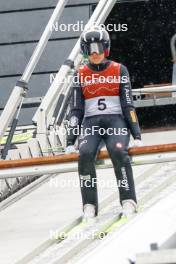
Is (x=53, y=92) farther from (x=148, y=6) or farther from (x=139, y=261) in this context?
(x=139, y=261)

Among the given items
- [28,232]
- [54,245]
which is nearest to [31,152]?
[28,232]

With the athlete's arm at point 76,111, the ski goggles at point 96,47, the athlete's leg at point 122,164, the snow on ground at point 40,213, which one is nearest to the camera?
the athlete's leg at point 122,164

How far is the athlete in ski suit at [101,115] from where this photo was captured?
26.8 feet

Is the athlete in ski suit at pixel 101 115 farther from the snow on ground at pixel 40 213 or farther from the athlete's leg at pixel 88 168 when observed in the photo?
the snow on ground at pixel 40 213

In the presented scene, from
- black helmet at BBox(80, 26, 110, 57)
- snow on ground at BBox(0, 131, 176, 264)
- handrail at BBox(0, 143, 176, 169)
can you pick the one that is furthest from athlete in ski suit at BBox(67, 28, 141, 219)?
snow on ground at BBox(0, 131, 176, 264)

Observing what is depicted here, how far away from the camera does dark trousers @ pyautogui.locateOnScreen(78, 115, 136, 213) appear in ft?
26.7

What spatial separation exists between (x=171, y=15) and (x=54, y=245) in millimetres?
12575

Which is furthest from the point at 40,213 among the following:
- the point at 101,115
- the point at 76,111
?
the point at 101,115

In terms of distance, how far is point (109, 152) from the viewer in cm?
817

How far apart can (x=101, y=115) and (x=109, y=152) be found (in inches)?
15.1

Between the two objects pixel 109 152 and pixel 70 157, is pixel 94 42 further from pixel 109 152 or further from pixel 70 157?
pixel 70 157

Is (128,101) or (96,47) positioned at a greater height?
(96,47)

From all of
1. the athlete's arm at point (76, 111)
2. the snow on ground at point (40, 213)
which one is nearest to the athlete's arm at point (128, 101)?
the athlete's arm at point (76, 111)

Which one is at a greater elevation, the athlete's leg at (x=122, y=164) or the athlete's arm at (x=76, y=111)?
the athlete's arm at (x=76, y=111)
